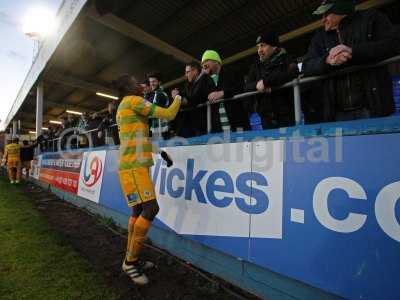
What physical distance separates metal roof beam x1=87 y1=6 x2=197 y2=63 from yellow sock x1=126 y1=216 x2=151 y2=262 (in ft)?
23.1

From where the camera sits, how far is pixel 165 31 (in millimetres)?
8555

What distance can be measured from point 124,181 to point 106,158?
2.80 meters

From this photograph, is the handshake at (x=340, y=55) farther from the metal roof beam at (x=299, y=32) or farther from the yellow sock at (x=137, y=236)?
the metal roof beam at (x=299, y=32)

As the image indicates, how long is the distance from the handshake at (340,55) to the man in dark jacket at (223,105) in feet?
3.90

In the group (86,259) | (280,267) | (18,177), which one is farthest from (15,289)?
(18,177)

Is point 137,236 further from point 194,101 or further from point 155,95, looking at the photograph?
point 155,95

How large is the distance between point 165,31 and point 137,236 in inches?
287

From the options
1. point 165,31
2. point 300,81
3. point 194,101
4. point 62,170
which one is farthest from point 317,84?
point 62,170

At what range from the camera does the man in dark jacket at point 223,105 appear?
129 inches

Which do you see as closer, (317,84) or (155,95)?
(317,84)

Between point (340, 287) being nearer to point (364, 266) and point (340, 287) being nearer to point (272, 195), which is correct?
point (364, 266)

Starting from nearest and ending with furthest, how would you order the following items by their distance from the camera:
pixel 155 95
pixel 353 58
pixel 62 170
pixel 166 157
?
pixel 353 58 < pixel 166 157 < pixel 155 95 < pixel 62 170

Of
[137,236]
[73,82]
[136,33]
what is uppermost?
[136,33]

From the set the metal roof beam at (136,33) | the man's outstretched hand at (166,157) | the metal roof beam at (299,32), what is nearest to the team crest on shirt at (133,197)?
the man's outstretched hand at (166,157)
